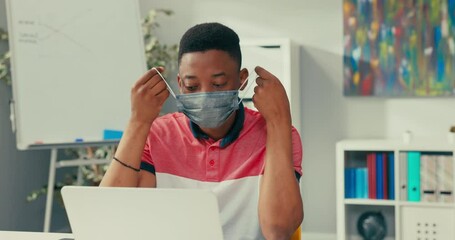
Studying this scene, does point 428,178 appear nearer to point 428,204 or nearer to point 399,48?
point 428,204

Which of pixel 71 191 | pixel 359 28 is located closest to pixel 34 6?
pixel 359 28

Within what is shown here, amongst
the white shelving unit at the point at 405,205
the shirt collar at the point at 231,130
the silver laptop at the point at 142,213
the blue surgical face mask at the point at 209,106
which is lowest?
the white shelving unit at the point at 405,205

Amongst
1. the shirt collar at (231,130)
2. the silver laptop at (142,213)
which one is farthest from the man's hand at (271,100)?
the silver laptop at (142,213)

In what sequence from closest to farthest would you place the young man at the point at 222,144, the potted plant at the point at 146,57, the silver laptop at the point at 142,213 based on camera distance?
the silver laptop at the point at 142,213 → the young man at the point at 222,144 → the potted plant at the point at 146,57

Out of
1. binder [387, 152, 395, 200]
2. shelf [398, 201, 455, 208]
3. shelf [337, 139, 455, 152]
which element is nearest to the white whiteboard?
shelf [337, 139, 455, 152]

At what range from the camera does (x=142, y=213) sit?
45.8 inches

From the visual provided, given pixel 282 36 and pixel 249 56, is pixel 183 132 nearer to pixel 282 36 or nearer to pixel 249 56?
pixel 249 56

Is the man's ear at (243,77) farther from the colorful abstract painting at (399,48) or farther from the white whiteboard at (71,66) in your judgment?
the colorful abstract painting at (399,48)

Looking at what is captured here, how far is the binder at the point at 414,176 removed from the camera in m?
3.87

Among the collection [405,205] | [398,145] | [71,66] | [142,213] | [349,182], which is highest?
[71,66]

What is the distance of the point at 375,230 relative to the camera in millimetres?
4145

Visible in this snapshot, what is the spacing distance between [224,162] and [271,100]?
0.19 m

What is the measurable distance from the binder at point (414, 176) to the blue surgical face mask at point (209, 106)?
2.36 metres

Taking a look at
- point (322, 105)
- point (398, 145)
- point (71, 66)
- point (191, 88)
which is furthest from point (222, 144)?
point (322, 105)
